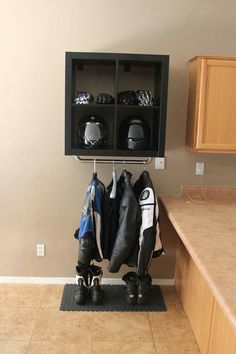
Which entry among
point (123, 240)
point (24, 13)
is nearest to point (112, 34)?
point (24, 13)

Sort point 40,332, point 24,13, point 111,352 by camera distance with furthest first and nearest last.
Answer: point 24,13 → point 40,332 → point 111,352

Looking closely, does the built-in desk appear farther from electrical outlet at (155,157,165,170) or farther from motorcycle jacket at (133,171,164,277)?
electrical outlet at (155,157,165,170)

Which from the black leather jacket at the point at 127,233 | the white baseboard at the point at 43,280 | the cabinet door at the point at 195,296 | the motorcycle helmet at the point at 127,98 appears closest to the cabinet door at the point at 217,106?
the motorcycle helmet at the point at 127,98

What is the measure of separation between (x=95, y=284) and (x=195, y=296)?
2.59ft

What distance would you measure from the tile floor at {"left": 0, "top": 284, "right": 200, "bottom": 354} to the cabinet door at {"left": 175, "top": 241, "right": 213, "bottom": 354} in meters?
0.08

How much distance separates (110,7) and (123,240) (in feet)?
5.88

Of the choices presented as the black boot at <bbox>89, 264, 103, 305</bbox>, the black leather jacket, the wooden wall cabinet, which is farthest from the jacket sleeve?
the wooden wall cabinet

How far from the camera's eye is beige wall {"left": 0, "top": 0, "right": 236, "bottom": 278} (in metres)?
2.63

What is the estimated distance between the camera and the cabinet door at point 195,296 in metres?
2.13

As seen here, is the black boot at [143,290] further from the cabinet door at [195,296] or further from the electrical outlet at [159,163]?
the electrical outlet at [159,163]

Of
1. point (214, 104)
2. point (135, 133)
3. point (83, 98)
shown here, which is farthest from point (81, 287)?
point (214, 104)

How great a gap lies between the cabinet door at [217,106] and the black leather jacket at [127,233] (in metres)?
0.64

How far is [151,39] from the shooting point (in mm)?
2676

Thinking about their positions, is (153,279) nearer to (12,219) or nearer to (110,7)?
(12,219)
